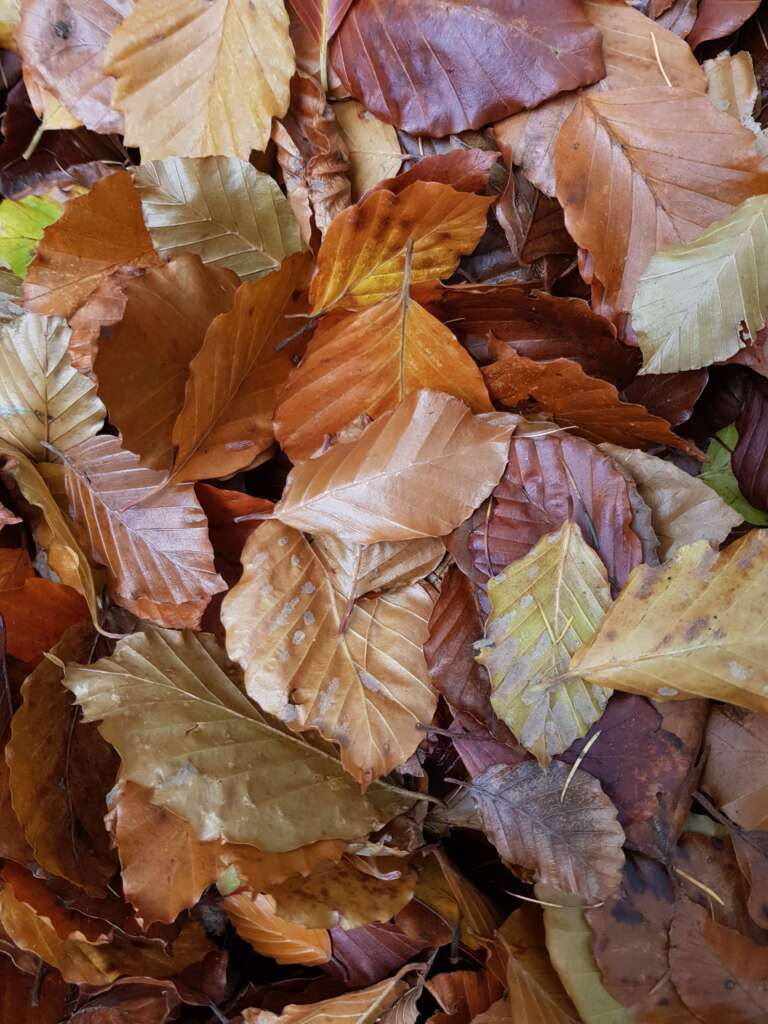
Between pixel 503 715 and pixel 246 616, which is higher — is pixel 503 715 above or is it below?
below

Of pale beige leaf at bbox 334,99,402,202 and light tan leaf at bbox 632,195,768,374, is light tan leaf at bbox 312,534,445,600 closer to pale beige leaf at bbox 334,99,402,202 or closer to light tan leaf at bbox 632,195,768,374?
light tan leaf at bbox 632,195,768,374

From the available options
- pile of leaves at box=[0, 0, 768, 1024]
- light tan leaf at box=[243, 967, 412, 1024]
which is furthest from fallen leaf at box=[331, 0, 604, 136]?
light tan leaf at box=[243, 967, 412, 1024]

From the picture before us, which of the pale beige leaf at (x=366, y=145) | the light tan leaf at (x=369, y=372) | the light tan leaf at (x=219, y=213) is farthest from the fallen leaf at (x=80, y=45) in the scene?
the light tan leaf at (x=369, y=372)

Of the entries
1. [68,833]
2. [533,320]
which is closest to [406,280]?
[533,320]

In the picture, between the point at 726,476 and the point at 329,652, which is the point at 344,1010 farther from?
the point at 726,476

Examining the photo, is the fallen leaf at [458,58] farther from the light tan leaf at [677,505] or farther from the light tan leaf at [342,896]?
the light tan leaf at [342,896]

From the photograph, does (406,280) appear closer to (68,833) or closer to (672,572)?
(672,572)
